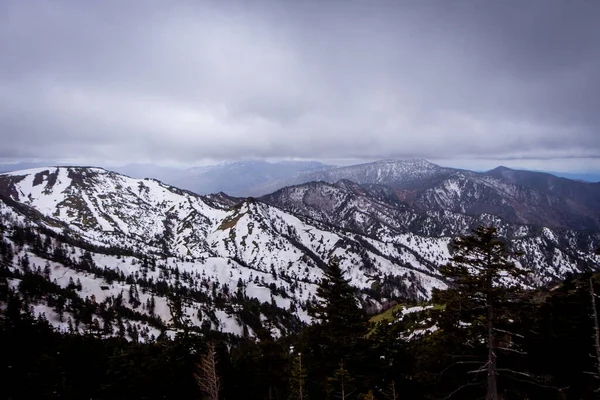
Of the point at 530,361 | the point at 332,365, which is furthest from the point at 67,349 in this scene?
the point at 530,361

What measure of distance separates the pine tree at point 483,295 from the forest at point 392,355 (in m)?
0.06

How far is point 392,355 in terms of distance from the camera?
31906mm

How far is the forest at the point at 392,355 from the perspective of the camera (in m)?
16.1

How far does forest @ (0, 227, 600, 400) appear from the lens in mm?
16078

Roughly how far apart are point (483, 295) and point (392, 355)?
1894 cm

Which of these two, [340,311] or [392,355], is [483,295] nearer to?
[340,311]

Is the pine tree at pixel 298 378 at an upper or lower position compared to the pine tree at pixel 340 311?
lower

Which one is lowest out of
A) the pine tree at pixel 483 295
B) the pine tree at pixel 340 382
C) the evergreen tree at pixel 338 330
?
the pine tree at pixel 340 382

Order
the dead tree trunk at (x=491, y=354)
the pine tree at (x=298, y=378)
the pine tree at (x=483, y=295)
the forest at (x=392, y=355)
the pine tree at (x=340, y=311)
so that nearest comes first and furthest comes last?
1. the pine tree at (x=483, y=295)
2. the dead tree trunk at (x=491, y=354)
3. the forest at (x=392, y=355)
4. the pine tree at (x=340, y=311)
5. the pine tree at (x=298, y=378)

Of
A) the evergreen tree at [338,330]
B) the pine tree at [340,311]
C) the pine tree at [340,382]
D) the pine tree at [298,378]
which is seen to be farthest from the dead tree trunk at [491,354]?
the pine tree at [298,378]

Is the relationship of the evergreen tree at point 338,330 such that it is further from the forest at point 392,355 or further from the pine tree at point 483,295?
the pine tree at point 483,295

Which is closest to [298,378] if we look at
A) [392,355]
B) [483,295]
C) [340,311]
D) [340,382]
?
[340,382]

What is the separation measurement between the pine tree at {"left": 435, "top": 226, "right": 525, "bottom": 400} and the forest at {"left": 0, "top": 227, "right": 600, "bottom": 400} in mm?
56

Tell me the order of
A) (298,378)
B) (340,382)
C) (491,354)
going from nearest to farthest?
(491,354)
(340,382)
(298,378)
